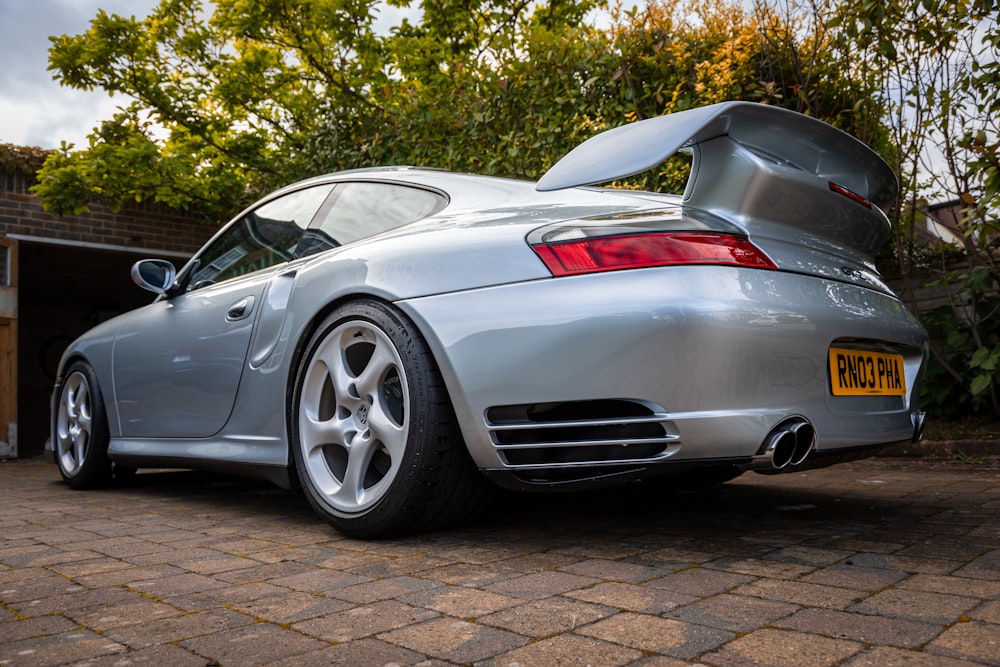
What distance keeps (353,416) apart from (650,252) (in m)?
1.12

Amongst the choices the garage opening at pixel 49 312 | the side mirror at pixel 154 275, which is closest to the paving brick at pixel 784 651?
the side mirror at pixel 154 275

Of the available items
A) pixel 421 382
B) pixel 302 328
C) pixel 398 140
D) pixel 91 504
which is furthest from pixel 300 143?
pixel 421 382

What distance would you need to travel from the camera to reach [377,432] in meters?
2.61

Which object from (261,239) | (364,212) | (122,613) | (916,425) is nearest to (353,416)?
(364,212)

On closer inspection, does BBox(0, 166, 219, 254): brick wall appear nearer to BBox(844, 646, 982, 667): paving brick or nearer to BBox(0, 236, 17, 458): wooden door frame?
BBox(0, 236, 17, 458): wooden door frame

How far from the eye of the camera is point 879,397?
102 inches

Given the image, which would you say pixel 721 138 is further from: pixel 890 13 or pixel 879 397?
pixel 890 13

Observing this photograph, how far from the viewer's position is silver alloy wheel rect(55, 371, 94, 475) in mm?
4520

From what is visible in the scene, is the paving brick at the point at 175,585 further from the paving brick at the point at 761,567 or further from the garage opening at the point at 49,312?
the garage opening at the point at 49,312

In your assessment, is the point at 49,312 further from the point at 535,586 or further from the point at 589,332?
the point at 535,586

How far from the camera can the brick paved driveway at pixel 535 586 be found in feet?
5.23

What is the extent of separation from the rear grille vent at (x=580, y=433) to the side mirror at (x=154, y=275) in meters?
2.34

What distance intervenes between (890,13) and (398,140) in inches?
160

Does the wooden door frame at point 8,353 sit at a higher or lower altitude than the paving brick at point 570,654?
higher
